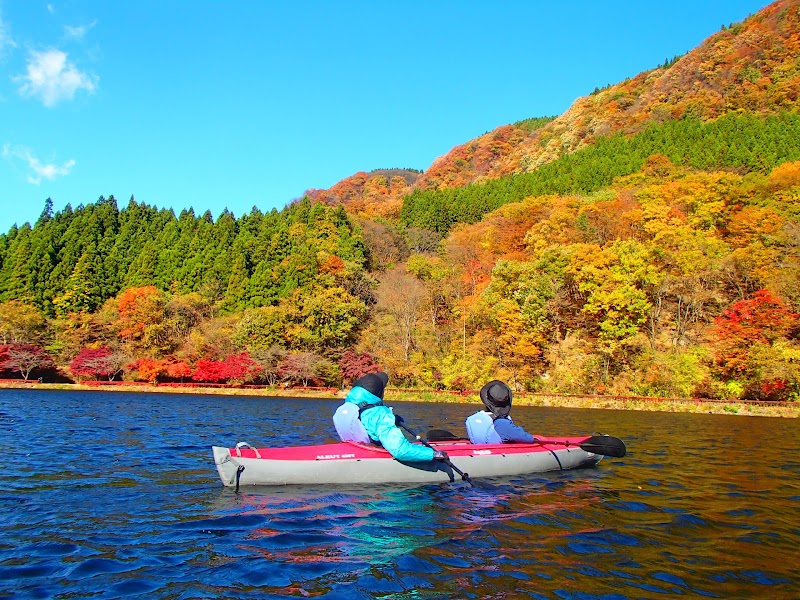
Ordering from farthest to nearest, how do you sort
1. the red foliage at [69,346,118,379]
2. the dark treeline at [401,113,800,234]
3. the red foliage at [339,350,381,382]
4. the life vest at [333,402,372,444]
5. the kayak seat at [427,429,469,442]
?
the dark treeline at [401,113,800,234] < the red foliage at [69,346,118,379] < the red foliage at [339,350,381,382] < the kayak seat at [427,429,469,442] < the life vest at [333,402,372,444]

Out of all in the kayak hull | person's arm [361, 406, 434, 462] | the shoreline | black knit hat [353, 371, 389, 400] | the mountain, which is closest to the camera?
the kayak hull

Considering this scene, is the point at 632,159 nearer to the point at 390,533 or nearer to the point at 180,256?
the point at 180,256

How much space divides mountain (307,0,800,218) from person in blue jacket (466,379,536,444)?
80300 millimetres

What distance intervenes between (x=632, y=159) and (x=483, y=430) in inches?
2627

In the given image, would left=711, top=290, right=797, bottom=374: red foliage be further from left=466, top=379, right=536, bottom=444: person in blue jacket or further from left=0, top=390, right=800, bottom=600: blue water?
left=466, top=379, right=536, bottom=444: person in blue jacket

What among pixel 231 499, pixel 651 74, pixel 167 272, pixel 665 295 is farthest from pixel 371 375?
pixel 651 74

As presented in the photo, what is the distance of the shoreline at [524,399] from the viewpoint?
30.6 metres

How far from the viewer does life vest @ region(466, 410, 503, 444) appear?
1095 cm

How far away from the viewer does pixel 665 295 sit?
135 ft

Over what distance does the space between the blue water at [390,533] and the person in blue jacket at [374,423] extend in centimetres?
67

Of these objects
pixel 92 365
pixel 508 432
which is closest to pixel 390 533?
pixel 508 432

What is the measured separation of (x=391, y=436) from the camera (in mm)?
9109

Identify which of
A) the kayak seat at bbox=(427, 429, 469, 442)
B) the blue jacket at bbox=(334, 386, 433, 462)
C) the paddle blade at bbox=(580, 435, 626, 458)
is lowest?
the paddle blade at bbox=(580, 435, 626, 458)

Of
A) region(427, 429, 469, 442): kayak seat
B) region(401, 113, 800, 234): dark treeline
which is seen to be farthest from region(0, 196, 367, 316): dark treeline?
region(427, 429, 469, 442): kayak seat
